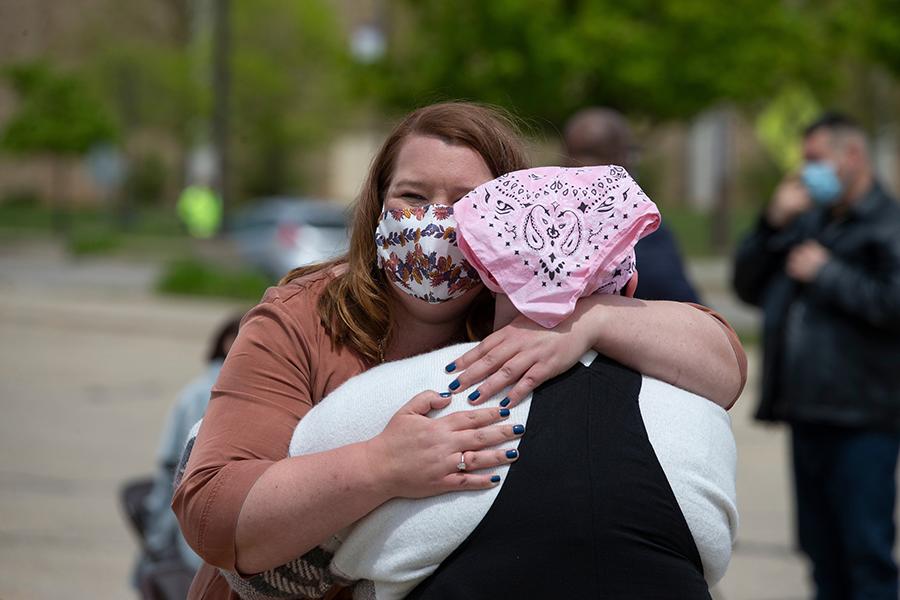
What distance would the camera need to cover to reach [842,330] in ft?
16.3

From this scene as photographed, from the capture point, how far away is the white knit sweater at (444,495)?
5.79ft

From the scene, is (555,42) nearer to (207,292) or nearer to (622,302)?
(207,292)

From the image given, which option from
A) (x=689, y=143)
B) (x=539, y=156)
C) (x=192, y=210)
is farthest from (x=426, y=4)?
(x=689, y=143)

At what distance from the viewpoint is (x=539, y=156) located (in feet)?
8.47

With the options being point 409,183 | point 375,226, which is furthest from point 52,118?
point 409,183

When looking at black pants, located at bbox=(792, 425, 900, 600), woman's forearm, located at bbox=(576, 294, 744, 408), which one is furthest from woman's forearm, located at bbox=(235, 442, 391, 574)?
black pants, located at bbox=(792, 425, 900, 600)

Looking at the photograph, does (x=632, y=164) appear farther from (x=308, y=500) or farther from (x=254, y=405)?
(x=308, y=500)

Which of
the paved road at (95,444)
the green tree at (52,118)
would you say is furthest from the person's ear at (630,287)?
the green tree at (52,118)

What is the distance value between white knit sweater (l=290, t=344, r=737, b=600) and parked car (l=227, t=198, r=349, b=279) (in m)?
18.5

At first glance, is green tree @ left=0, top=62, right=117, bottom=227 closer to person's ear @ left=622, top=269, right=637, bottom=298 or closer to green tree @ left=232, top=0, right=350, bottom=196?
green tree @ left=232, top=0, right=350, bottom=196

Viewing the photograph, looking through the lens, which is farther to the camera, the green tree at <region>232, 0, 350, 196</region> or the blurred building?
the blurred building

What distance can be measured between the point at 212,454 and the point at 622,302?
676 millimetres

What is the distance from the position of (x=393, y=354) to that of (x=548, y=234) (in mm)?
405

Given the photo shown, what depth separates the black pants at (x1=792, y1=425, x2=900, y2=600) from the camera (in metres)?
4.75
